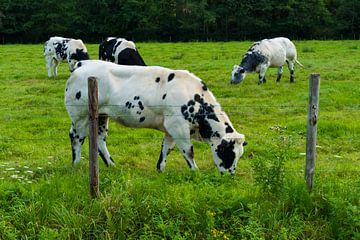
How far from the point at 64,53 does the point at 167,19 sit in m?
35.0

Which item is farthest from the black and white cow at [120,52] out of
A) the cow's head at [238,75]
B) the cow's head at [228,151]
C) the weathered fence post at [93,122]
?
the weathered fence post at [93,122]

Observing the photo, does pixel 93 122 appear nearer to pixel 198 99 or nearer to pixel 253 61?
pixel 198 99

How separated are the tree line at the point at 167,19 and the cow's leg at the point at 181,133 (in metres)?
45.2

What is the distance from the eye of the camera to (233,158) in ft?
25.1

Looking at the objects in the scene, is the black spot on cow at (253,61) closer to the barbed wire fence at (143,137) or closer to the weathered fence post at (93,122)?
the barbed wire fence at (143,137)

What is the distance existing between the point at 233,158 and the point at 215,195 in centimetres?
165

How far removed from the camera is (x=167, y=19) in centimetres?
5478

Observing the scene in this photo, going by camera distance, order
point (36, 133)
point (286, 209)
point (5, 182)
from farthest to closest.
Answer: point (36, 133)
point (5, 182)
point (286, 209)

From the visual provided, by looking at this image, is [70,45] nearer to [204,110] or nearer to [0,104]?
[0,104]

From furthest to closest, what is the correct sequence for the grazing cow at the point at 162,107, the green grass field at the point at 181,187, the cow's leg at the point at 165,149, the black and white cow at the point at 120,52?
the black and white cow at the point at 120,52
the cow's leg at the point at 165,149
the grazing cow at the point at 162,107
the green grass field at the point at 181,187

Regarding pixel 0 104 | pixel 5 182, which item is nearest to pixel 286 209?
pixel 5 182

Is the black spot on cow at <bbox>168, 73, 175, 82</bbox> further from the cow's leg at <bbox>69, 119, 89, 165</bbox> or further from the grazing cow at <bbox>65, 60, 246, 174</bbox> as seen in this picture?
the cow's leg at <bbox>69, 119, 89, 165</bbox>

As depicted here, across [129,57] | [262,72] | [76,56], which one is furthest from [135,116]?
[76,56]

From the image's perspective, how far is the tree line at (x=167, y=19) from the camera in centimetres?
5300
